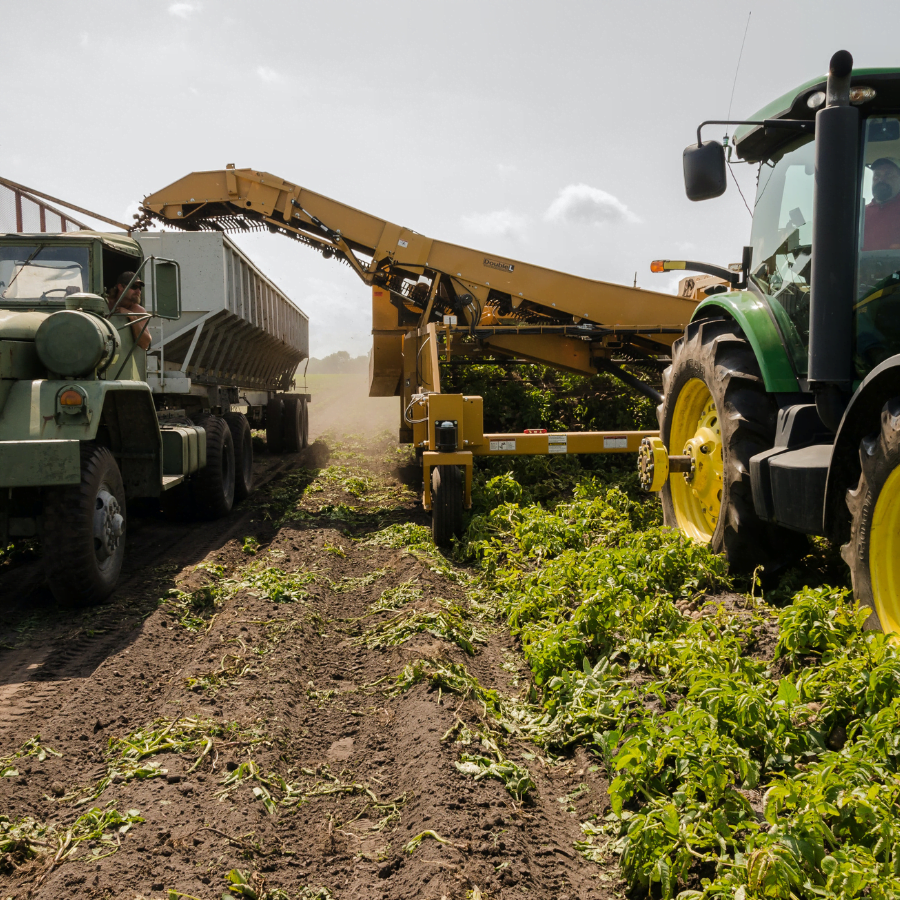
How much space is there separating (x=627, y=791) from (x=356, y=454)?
11827 mm

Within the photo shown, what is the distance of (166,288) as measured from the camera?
6.55 m

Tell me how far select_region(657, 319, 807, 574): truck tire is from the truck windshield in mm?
4759

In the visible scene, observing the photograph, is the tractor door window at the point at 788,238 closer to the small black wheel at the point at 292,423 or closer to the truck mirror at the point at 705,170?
the truck mirror at the point at 705,170

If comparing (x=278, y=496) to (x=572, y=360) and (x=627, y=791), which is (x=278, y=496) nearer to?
(x=572, y=360)

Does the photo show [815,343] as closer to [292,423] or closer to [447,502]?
[447,502]

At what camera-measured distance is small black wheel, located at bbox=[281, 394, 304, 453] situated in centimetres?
1456

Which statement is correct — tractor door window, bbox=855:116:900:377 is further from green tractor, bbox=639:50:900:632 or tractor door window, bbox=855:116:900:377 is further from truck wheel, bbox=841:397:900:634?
truck wheel, bbox=841:397:900:634

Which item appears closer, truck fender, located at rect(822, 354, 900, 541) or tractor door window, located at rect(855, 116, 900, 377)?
truck fender, located at rect(822, 354, 900, 541)

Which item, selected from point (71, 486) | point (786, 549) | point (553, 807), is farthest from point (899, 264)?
point (71, 486)

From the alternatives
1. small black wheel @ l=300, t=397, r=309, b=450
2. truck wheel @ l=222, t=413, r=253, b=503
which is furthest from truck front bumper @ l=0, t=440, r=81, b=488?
small black wheel @ l=300, t=397, r=309, b=450

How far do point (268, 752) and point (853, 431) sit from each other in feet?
9.10

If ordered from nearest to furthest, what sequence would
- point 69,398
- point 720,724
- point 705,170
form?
point 720,724 → point 705,170 → point 69,398

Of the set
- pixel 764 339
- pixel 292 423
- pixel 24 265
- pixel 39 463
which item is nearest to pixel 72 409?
pixel 39 463

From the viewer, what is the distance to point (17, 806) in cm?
279
